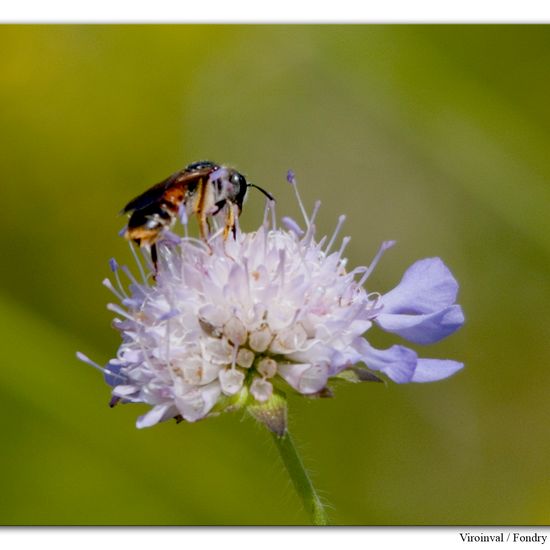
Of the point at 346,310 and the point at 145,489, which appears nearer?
the point at 346,310

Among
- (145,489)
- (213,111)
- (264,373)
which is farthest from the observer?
(213,111)

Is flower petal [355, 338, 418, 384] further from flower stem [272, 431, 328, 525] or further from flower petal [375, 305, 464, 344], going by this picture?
flower stem [272, 431, 328, 525]

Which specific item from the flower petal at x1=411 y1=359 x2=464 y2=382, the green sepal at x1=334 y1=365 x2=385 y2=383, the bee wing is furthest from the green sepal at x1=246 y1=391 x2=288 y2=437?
the bee wing

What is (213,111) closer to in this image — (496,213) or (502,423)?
(496,213)

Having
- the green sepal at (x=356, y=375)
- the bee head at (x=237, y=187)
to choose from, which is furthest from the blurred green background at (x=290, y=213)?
the green sepal at (x=356, y=375)

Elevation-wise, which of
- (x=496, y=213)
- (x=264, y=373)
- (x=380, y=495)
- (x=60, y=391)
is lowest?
Answer: (x=380, y=495)

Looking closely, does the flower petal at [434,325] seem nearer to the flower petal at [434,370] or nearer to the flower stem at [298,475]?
the flower petal at [434,370]

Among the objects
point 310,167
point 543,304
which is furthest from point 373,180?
point 543,304
